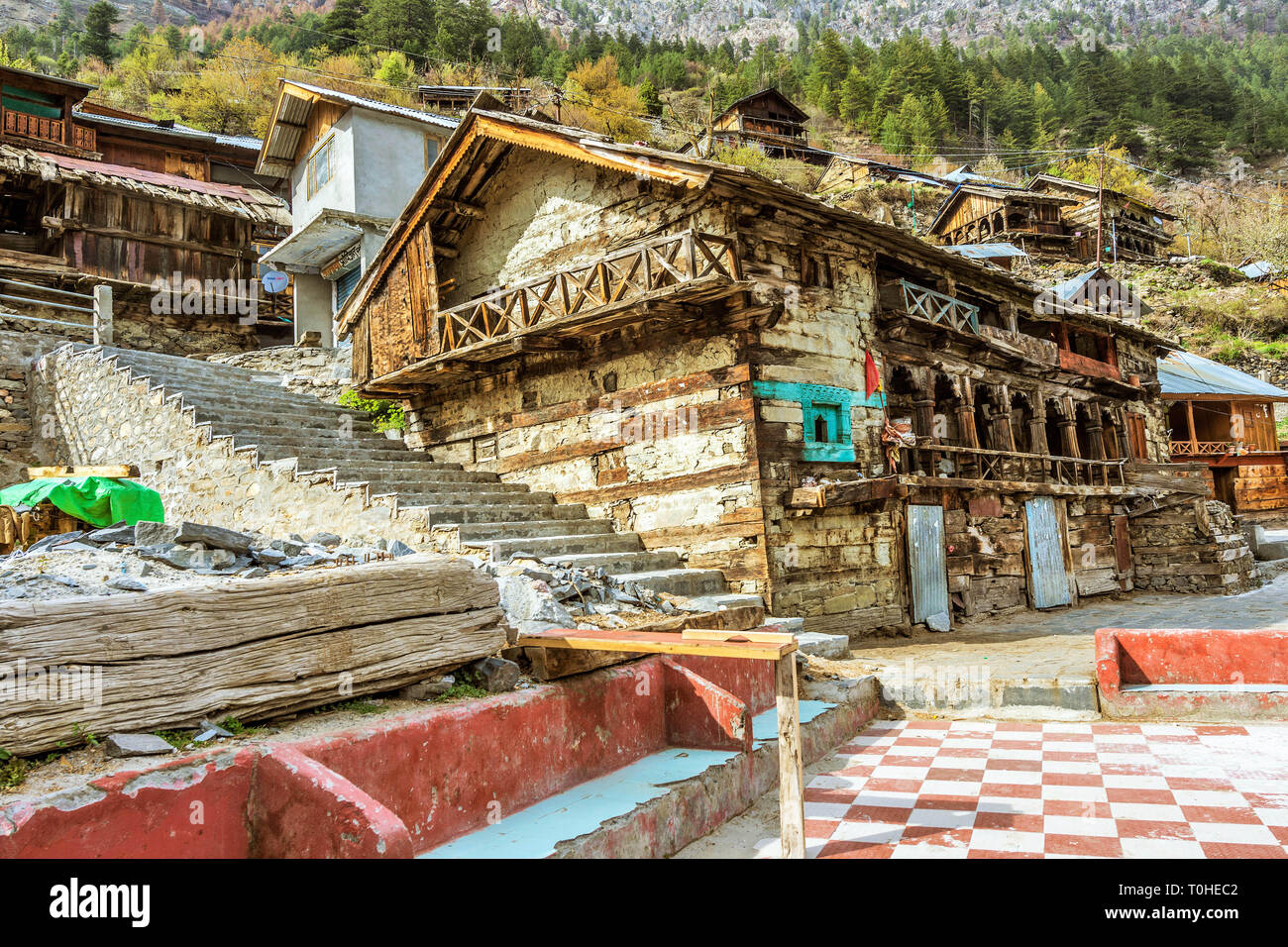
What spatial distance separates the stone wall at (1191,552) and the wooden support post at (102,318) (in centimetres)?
2358

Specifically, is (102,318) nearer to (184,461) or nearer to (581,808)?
(184,461)

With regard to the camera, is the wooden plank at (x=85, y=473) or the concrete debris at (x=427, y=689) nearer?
the concrete debris at (x=427, y=689)

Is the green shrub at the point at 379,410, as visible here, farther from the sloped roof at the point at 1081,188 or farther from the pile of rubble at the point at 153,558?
the sloped roof at the point at 1081,188

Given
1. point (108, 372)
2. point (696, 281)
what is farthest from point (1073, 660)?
point (108, 372)

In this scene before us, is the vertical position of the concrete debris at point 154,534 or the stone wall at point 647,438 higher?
the stone wall at point 647,438

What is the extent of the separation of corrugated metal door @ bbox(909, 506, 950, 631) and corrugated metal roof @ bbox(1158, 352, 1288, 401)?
18277 millimetres

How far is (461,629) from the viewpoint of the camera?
15.0ft

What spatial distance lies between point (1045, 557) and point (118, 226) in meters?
25.7

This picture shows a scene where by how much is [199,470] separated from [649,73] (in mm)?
56455

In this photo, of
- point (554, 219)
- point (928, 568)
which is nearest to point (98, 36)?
point (554, 219)

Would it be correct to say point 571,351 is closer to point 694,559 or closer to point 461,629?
point 694,559

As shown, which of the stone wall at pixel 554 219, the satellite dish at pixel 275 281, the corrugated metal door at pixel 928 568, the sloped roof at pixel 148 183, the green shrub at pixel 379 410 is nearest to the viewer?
the stone wall at pixel 554 219

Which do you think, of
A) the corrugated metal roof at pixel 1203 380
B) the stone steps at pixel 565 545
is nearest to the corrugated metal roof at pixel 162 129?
the stone steps at pixel 565 545

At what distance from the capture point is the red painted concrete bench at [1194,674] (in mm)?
6867
